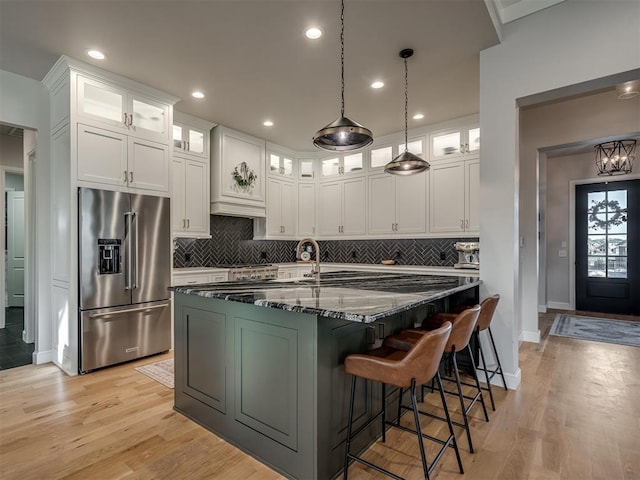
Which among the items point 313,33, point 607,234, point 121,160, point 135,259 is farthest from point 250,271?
point 607,234

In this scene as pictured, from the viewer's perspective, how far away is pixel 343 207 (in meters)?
5.91

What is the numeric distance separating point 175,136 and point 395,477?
14.4 ft

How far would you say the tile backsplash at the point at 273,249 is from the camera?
16.6 ft

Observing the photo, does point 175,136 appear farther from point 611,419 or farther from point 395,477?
point 611,419

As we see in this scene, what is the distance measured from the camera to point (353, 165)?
588 cm

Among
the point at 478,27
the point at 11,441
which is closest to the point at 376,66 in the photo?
the point at 478,27

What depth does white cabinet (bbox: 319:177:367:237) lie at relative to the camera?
571cm

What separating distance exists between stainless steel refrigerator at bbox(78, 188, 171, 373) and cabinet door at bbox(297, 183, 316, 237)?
270 cm

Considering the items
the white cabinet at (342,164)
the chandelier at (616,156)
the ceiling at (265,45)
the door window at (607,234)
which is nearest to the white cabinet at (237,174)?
the ceiling at (265,45)

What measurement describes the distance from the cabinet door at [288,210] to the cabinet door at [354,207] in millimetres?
903

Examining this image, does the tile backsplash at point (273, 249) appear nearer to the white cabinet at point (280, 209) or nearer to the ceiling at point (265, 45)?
the white cabinet at point (280, 209)

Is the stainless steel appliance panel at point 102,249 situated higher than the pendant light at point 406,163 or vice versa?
the pendant light at point 406,163

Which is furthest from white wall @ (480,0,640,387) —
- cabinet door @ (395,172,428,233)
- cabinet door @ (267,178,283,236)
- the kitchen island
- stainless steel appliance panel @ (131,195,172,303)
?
cabinet door @ (267,178,283,236)

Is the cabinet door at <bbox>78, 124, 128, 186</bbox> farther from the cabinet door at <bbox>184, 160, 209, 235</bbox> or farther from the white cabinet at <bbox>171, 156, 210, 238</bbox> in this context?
the cabinet door at <bbox>184, 160, 209, 235</bbox>
